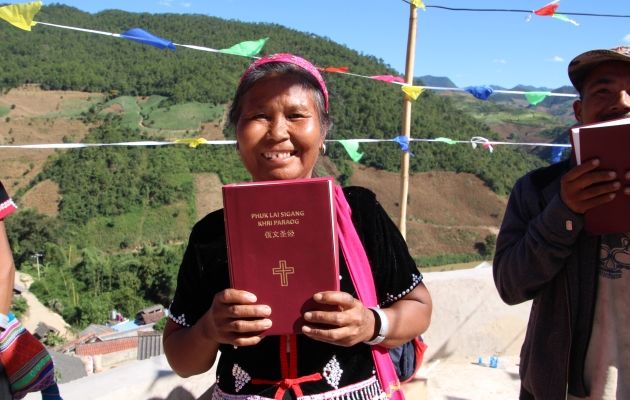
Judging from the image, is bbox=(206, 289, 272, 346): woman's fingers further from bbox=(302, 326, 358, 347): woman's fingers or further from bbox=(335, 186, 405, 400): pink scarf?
bbox=(335, 186, 405, 400): pink scarf

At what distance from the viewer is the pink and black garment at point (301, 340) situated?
3.66 ft

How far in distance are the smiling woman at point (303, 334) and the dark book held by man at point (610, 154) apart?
454 millimetres

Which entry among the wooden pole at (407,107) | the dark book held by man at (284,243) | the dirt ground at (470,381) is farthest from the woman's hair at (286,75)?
the wooden pole at (407,107)

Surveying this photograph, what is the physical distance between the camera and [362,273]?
1145 mm

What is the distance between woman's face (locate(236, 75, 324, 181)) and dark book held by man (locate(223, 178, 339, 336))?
0.23 m

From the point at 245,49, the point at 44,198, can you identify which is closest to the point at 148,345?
the point at 245,49

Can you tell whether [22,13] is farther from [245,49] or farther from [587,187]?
[587,187]

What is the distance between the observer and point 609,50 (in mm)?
1293

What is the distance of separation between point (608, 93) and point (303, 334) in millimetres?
1021

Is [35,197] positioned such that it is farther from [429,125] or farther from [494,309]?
[494,309]

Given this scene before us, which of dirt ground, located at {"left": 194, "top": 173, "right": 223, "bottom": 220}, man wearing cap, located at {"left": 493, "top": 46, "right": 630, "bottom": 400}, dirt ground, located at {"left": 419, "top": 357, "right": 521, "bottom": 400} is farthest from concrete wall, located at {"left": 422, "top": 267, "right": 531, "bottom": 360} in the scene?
dirt ground, located at {"left": 194, "top": 173, "right": 223, "bottom": 220}

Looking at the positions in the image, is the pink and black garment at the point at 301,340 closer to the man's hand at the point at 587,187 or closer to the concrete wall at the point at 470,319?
the man's hand at the point at 587,187

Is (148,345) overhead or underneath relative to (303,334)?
underneath

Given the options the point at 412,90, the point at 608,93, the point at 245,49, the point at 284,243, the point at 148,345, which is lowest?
the point at 148,345
